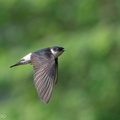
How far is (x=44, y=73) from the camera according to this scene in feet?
6.96

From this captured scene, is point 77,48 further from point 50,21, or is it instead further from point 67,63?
point 50,21

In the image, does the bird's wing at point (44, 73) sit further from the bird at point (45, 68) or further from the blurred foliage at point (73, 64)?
the blurred foliage at point (73, 64)

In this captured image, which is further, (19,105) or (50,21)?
(50,21)

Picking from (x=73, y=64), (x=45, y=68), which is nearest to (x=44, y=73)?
(x=45, y=68)

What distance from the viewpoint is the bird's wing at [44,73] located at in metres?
1.95

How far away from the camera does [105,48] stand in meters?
3.67

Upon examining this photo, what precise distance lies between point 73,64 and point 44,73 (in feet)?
5.98

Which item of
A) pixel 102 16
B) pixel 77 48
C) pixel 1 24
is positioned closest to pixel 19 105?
pixel 77 48

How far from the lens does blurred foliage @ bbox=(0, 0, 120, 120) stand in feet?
12.5

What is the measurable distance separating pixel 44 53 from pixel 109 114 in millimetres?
1732

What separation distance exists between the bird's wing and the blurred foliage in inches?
60.8

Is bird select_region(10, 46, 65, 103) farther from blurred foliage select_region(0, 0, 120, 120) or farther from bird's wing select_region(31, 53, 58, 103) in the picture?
blurred foliage select_region(0, 0, 120, 120)

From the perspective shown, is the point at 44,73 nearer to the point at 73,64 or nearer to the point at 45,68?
the point at 45,68

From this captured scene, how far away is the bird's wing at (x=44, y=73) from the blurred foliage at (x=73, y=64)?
1.54m
